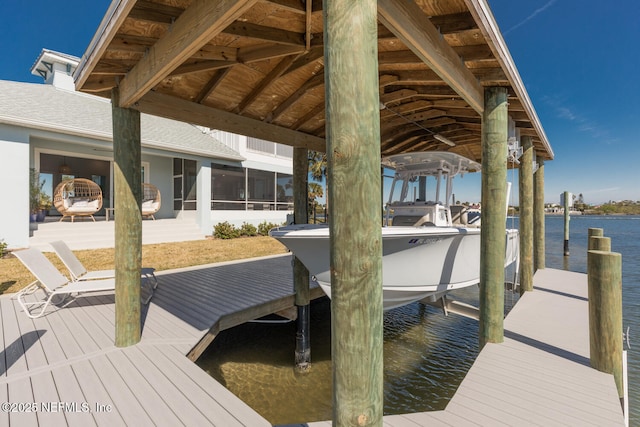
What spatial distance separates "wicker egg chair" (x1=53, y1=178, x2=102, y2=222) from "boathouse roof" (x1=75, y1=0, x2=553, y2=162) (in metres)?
9.85

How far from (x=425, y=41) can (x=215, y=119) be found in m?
3.13

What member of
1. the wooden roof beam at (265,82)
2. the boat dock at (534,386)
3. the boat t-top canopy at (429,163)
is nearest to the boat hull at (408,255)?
the boat dock at (534,386)

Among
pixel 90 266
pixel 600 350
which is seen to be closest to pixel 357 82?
pixel 600 350

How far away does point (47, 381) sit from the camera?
300cm

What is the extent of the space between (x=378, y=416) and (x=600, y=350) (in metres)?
3.18

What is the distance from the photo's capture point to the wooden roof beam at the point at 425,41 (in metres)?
2.08

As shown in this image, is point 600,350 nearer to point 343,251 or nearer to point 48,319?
point 343,251

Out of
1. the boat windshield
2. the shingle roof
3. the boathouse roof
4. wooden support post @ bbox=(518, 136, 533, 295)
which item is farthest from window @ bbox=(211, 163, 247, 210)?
wooden support post @ bbox=(518, 136, 533, 295)

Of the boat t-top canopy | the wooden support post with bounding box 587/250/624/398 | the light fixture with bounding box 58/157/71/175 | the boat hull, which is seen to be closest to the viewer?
the wooden support post with bounding box 587/250/624/398

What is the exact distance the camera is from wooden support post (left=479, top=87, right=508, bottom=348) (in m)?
3.78

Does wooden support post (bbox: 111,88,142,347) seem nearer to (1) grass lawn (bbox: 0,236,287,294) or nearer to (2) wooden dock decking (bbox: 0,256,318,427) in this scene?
(2) wooden dock decking (bbox: 0,256,318,427)

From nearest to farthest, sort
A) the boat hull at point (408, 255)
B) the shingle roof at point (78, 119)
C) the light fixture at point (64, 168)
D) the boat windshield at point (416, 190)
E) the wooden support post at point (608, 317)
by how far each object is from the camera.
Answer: the wooden support post at point (608, 317) → the boat hull at point (408, 255) → the boat windshield at point (416, 190) → the shingle roof at point (78, 119) → the light fixture at point (64, 168)

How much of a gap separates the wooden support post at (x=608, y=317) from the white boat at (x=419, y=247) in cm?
156

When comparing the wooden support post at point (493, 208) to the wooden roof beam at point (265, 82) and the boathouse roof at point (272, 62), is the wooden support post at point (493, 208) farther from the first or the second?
the wooden roof beam at point (265, 82)
